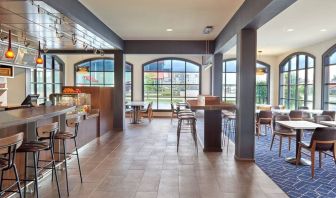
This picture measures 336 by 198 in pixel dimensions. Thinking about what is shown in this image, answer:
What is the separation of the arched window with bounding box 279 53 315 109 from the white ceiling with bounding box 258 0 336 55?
0.80 m

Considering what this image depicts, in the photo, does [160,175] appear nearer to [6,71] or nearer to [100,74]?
[6,71]

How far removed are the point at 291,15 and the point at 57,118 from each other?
5.07 metres

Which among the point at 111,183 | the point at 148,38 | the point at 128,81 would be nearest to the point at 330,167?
the point at 111,183

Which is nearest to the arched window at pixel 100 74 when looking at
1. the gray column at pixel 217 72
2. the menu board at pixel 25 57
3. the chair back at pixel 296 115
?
the menu board at pixel 25 57

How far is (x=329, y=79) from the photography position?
9.09m

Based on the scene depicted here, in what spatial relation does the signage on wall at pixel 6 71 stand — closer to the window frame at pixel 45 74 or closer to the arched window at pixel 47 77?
the window frame at pixel 45 74

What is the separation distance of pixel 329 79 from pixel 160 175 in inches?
286

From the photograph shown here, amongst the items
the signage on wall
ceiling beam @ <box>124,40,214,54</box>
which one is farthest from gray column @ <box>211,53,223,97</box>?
the signage on wall

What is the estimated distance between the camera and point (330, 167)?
5.07 meters

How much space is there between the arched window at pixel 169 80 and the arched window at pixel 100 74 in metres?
0.71

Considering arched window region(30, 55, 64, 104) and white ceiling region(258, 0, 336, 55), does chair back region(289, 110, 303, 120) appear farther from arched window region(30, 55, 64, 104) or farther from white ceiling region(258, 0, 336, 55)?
arched window region(30, 55, 64, 104)

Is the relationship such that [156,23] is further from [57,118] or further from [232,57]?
[232,57]

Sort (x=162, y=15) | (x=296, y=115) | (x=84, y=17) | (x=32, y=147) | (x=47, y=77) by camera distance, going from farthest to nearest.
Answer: (x=47, y=77)
(x=296, y=115)
(x=162, y=15)
(x=84, y=17)
(x=32, y=147)

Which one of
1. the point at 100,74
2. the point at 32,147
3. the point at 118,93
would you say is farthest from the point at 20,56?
the point at 32,147
